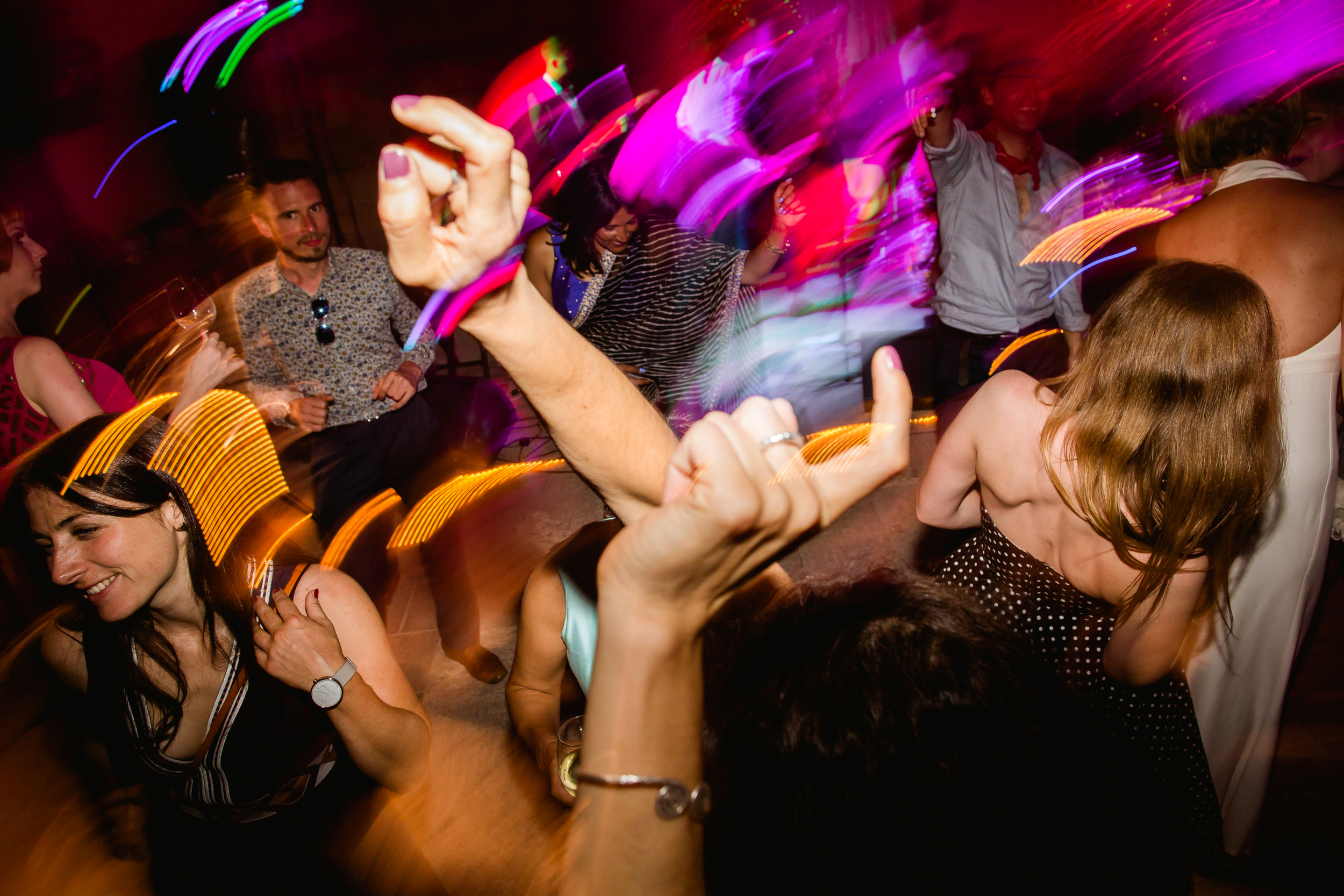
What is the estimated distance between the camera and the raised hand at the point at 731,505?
0.66 metres

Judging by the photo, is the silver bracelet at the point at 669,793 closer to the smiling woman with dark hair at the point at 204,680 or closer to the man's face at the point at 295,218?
the smiling woman with dark hair at the point at 204,680

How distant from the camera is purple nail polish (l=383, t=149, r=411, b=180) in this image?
69 centimetres

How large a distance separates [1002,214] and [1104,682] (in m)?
2.69

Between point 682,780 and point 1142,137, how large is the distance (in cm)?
628

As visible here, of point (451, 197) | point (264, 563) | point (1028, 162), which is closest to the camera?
point (451, 197)

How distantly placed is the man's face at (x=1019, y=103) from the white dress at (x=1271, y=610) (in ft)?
6.64

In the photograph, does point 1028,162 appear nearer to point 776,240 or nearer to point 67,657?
point 776,240

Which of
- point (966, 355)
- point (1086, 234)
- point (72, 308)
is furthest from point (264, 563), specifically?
point (72, 308)

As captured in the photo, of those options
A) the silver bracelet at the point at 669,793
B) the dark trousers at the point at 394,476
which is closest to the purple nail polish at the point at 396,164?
the silver bracelet at the point at 669,793

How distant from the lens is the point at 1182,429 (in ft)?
5.24

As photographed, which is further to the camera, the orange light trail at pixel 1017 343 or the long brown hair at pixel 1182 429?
the orange light trail at pixel 1017 343

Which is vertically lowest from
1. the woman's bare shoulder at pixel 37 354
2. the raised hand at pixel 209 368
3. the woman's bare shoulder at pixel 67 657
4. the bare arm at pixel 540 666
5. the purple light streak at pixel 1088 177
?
the bare arm at pixel 540 666

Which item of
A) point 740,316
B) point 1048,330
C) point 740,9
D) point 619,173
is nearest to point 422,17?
point 740,9

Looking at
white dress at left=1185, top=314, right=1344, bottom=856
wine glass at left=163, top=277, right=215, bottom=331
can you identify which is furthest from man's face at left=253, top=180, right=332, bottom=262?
white dress at left=1185, top=314, right=1344, bottom=856
